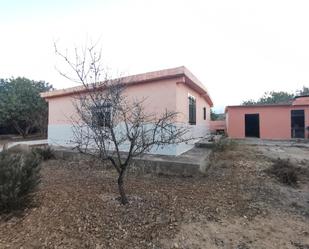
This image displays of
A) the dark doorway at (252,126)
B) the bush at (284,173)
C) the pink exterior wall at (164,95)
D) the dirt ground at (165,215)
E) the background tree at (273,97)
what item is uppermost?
the background tree at (273,97)

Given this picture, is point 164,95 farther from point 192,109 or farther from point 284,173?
point 284,173

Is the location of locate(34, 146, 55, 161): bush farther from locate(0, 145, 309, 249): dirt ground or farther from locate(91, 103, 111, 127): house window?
locate(91, 103, 111, 127): house window

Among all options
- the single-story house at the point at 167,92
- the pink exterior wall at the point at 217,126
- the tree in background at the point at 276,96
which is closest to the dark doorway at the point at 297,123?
the pink exterior wall at the point at 217,126

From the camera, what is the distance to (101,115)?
13.0ft

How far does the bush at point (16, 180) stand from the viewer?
3.19m

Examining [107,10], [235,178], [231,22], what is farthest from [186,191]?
[231,22]

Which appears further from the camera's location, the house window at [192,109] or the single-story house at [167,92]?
the house window at [192,109]

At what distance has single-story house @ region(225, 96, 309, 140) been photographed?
14.0 meters

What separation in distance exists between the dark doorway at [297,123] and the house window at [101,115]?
46.1ft

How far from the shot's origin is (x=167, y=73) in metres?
6.37

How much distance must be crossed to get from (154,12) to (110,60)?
344 centimetres

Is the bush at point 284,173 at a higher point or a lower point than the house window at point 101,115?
lower

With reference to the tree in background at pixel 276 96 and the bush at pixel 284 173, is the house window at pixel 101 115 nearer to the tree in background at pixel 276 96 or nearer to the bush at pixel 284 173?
the bush at pixel 284 173

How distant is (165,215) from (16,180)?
2.32 meters
